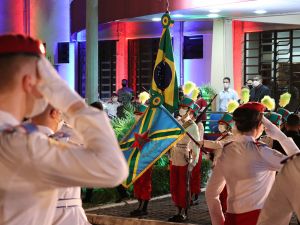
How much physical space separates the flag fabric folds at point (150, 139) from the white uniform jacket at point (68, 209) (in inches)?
101

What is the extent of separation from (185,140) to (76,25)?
15.9m

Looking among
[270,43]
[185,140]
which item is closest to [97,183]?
[185,140]

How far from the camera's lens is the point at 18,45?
174cm

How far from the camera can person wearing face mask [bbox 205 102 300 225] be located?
395 centimetres

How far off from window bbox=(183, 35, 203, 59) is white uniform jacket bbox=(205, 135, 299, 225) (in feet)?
56.3

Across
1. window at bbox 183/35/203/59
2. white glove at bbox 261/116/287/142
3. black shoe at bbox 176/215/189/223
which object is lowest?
black shoe at bbox 176/215/189/223

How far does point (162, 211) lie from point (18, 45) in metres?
7.11

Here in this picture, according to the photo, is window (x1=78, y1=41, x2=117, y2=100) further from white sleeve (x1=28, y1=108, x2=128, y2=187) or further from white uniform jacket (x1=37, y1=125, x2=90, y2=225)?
white sleeve (x1=28, y1=108, x2=128, y2=187)

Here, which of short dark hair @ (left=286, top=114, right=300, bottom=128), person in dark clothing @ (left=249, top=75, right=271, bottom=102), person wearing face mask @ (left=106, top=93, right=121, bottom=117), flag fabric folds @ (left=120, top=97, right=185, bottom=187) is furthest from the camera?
person wearing face mask @ (left=106, top=93, right=121, bottom=117)

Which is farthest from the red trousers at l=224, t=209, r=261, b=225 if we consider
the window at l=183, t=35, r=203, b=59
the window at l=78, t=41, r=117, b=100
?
the window at l=78, t=41, r=117, b=100

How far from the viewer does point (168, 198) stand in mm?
9727

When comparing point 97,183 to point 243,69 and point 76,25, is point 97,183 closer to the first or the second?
point 243,69

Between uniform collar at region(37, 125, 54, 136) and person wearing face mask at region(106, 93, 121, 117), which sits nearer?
uniform collar at region(37, 125, 54, 136)

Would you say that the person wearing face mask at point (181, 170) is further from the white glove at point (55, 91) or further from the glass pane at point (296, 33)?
the glass pane at point (296, 33)
